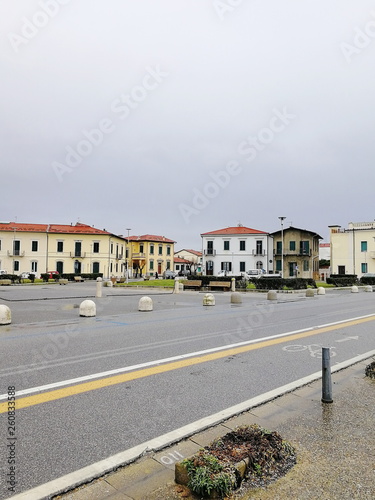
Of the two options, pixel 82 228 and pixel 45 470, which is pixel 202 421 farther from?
pixel 82 228

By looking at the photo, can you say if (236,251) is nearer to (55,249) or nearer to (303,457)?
(55,249)

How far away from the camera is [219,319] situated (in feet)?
43.4

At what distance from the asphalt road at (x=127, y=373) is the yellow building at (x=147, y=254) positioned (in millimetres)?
69493

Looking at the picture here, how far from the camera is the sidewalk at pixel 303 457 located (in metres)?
2.79

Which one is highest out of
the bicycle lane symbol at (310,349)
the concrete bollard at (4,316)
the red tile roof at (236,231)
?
the red tile roof at (236,231)

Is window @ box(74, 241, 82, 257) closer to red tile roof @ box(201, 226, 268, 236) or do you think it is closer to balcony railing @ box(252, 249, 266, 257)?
red tile roof @ box(201, 226, 268, 236)

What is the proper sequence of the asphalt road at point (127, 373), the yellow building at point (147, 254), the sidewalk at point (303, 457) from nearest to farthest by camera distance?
1. the sidewalk at point (303, 457)
2. the asphalt road at point (127, 373)
3. the yellow building at point (147, 254)

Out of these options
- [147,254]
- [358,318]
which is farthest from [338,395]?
[147,254]

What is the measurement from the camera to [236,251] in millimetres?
62812

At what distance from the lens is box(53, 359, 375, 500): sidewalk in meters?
2.79

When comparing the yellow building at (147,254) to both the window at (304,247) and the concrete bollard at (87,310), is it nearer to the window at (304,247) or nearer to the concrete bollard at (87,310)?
the window at (304,247)

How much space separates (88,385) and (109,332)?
4.83m

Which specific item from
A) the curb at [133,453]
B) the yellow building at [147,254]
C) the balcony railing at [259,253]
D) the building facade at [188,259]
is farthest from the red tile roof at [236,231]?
the curb at [133,453]

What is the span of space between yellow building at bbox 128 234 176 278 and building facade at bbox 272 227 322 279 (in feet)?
97.9
